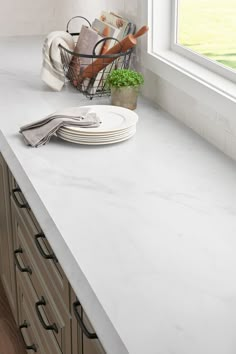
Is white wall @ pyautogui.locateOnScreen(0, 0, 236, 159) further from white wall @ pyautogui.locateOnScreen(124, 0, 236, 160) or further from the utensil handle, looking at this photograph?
the utensil handle

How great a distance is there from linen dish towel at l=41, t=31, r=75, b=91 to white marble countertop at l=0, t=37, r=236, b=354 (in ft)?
0.71

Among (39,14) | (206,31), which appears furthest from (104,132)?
(39,14)

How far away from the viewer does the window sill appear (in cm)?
199

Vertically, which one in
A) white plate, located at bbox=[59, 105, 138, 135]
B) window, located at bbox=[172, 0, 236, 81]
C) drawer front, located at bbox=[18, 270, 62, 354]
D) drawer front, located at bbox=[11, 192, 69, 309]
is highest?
window, located at bbox=[172, 0, 236, 81]

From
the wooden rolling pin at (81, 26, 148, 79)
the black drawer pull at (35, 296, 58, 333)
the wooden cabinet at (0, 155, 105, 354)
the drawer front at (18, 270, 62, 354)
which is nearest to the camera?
the wooden cabinet at (0, 155, 105, 354)

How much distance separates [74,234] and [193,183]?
0.42 metres

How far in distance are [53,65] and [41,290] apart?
1.01 m

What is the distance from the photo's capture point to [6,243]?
8.31 feet

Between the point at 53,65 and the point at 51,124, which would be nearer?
the point at 51,124

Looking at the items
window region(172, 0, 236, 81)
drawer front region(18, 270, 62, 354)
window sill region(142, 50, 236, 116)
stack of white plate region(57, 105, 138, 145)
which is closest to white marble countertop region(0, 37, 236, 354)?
stack of white plate region(57, 105, 138, 145)

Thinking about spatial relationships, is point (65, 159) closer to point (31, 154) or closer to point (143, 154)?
point (31, 154)

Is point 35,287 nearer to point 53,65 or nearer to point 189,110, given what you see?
point 189,110

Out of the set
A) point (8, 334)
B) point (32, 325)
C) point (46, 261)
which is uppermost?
point (46, 261)

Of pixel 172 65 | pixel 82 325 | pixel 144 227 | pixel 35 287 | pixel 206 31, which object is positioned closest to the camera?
pixel 82 325
